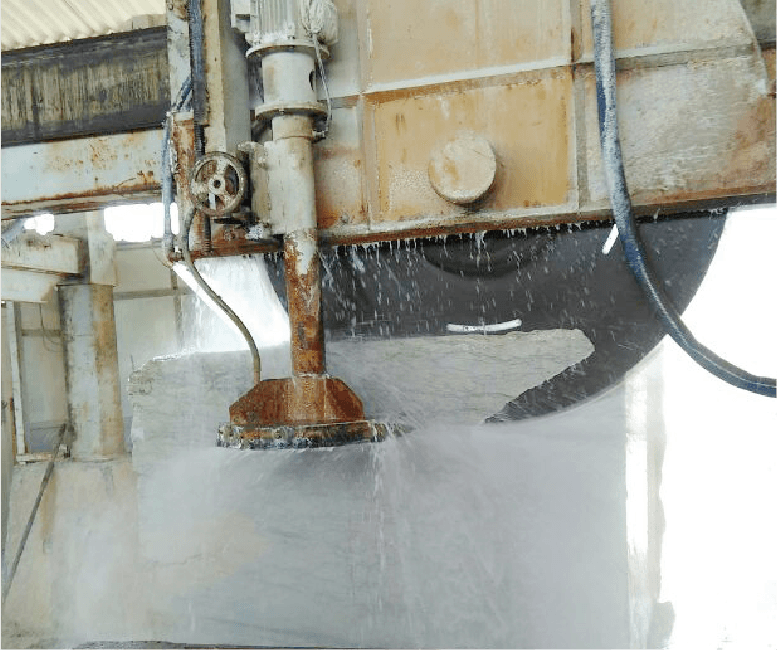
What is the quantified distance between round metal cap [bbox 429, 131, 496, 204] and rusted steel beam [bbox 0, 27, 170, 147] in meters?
0.85

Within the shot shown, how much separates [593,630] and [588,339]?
779 millimetres

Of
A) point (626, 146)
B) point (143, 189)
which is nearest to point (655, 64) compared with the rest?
point (626, 146)

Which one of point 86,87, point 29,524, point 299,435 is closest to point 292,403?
point 299,435

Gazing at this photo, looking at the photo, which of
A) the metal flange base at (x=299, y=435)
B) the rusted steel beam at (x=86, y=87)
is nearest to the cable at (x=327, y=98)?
the rusted steel beam at (x=86, y=87)

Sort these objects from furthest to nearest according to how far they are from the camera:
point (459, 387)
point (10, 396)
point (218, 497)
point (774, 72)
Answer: point (10, 396) < point (218, 497) < point (459, 387) < point (774, 72)

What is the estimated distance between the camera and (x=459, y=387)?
1.97 metres

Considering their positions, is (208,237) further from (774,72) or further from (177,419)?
(774,72)

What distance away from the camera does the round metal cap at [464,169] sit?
5.59ft

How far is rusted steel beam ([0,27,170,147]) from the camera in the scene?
6.56 feet

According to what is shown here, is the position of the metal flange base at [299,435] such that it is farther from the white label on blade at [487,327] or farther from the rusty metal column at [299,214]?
the white label on blade at [487,327]

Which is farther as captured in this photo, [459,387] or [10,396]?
[10,396]

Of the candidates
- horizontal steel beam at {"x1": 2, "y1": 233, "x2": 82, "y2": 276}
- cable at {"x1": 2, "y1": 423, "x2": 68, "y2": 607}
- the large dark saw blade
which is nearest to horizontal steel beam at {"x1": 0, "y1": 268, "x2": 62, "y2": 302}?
horizontal steel beam at {"x1": 2, "y1": 233, "x2": 82, "y2": 276}

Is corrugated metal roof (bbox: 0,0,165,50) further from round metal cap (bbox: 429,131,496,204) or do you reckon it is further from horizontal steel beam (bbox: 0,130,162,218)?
round metal cap (bbox: 429,131,496,204)

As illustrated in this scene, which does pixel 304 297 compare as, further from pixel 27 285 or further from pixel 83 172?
pixel 27 285
